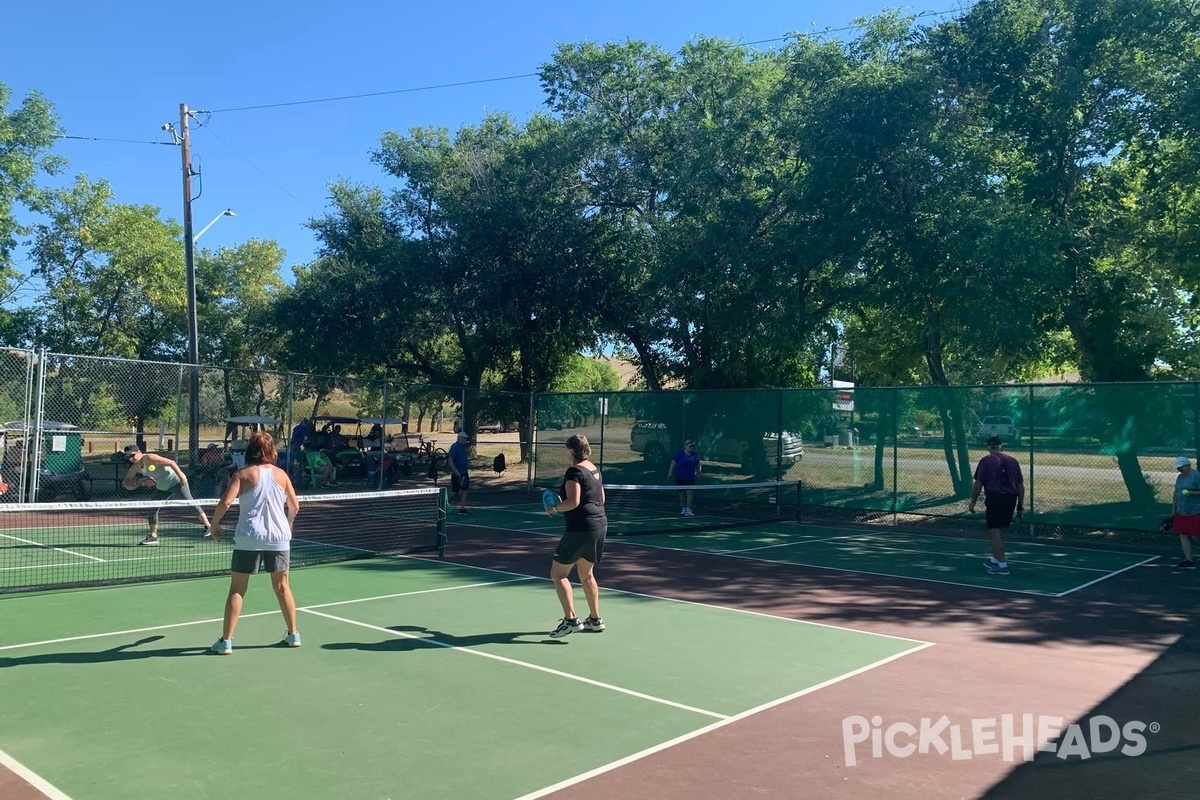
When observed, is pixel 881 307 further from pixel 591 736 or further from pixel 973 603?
pixel 591 736

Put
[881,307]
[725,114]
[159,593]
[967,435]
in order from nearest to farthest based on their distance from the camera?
[159,593]
[967,435]
[881,307]
[725,114]

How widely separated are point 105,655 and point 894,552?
1141cm

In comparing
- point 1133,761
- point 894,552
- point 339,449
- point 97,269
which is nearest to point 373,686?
point 1133,761

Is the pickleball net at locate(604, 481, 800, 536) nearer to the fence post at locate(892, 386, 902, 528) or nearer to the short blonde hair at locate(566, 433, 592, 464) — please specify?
the fence post at locate(892, 386, 902, 528)

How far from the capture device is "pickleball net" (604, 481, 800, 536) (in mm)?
18403

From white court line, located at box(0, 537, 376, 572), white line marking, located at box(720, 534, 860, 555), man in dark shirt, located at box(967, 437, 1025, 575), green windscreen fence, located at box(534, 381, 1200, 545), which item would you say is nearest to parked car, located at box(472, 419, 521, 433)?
green windscreen fence, located at box(534, 381, 1200, 545)

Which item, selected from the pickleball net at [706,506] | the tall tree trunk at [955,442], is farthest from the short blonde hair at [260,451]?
the tall tree trunk at [955,442]

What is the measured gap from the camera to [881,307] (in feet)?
63.9

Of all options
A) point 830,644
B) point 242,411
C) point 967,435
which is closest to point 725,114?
point 967,435

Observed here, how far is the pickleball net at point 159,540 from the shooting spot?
1124 cm

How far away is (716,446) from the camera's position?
2198 cm

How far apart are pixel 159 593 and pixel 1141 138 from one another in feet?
56.5

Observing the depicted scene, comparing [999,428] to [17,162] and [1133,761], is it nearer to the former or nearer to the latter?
[1133,761]

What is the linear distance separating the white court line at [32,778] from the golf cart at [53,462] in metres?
12.5
